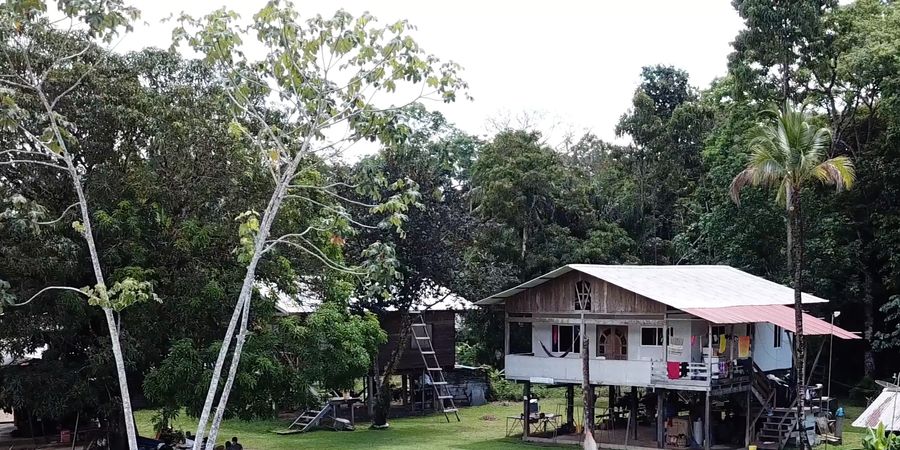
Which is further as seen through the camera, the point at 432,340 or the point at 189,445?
the point at 432,340

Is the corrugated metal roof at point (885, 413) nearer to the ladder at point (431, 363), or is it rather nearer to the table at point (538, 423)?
the table at point (538, 423)

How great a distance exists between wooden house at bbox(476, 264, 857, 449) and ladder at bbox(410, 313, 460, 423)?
7104mm

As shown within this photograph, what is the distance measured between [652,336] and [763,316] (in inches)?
123

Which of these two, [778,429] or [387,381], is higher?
[387,381]

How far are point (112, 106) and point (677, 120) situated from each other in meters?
30.3

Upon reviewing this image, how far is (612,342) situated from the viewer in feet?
98.8

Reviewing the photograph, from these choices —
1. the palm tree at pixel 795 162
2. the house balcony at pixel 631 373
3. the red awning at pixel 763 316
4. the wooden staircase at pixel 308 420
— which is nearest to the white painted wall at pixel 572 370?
the house balcony at pixel 631 373

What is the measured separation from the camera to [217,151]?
24.5 m

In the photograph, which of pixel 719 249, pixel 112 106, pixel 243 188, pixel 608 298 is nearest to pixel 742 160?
pixel 719 249

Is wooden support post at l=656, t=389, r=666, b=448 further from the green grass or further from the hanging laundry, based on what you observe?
the hanging laundry

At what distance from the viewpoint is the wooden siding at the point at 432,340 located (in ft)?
123

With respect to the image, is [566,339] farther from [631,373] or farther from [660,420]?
[660,420]

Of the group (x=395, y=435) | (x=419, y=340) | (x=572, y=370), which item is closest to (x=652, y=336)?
(x=572, y=370)

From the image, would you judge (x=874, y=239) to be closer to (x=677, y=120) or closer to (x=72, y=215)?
(x=677, y=120)
